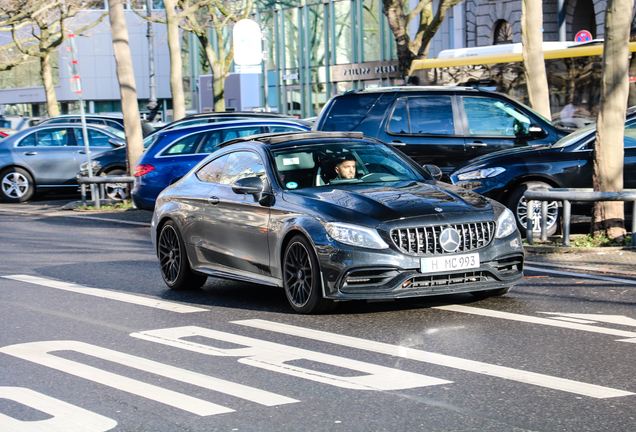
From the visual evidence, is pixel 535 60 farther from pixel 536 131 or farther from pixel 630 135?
pixel 630 135

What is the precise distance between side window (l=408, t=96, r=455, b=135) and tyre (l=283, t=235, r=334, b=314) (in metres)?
7.55

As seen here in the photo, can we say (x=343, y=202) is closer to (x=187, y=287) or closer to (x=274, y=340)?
(x=274, y=340)

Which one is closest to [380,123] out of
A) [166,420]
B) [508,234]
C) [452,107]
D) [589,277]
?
[452,107]

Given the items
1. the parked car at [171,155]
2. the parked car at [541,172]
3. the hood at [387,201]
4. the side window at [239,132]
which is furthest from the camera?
the side window at [239,132]

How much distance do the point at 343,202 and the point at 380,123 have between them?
24.7 feet

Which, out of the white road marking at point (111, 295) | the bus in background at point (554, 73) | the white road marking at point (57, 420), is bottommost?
the white road marking at point (111, 295)

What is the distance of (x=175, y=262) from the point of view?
10.1m

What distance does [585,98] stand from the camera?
22.7 meters

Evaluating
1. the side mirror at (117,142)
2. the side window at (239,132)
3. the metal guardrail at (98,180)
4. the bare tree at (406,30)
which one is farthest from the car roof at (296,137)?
the bare tree at (406,30)

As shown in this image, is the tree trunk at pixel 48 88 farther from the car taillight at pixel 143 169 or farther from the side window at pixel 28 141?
the car taillight at pixel 143 169

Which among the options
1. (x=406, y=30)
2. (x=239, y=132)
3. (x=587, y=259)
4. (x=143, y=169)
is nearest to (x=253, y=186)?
(x=587, y=259)

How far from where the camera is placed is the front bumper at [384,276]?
7.62 meters

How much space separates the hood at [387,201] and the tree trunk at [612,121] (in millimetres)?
3892

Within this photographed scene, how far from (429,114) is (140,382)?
33.2ft
